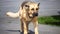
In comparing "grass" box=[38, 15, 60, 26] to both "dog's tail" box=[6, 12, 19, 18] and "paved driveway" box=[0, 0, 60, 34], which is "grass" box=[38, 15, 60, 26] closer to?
"paved driveway" box=[0, 0, 60, 34]

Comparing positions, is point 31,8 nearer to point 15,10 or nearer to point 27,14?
point 27,14

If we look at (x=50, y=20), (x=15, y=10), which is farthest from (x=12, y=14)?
(x=50, y=20)

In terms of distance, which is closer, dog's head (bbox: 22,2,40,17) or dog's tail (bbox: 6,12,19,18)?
dog's head (bbox: 22,2,40,17)

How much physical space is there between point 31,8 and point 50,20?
205mm

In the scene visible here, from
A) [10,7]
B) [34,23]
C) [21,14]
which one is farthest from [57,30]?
[10,7]

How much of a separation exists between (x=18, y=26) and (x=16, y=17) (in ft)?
0.25

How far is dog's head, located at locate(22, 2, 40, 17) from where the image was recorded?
165 centimetres

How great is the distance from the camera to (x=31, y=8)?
65.1 inches

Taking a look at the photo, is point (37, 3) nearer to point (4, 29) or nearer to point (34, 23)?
point (34, 23)

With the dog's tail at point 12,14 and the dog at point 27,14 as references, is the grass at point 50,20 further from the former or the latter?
the dog's tail at point 12,14

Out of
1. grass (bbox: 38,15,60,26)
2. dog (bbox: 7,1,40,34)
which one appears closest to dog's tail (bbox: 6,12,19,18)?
dog (bbox: 7,1,40,34)

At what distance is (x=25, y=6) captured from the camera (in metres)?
1.70

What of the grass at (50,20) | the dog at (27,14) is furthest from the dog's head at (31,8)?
the grass at (50,20)

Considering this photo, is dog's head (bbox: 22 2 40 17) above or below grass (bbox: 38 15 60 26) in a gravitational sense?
above
